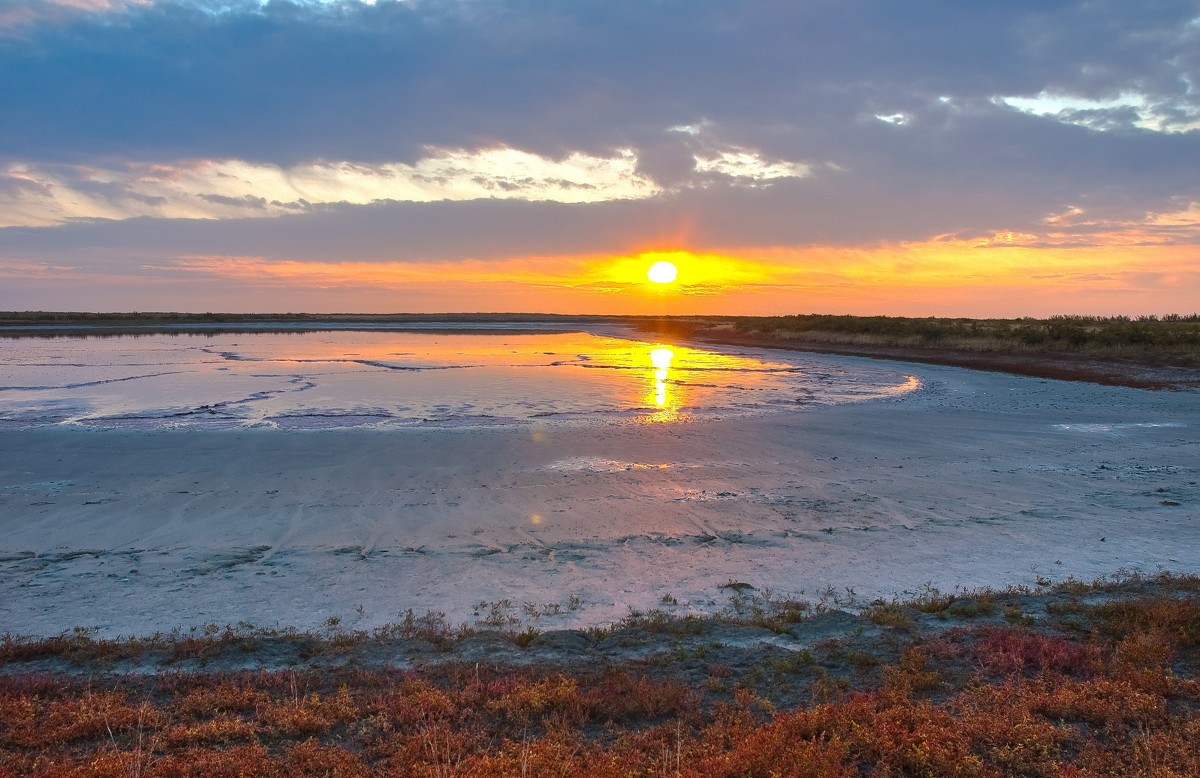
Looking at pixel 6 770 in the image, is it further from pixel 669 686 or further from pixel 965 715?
pixel 965 715

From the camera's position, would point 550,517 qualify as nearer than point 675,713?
No

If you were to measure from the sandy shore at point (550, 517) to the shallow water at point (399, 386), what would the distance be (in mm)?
2672

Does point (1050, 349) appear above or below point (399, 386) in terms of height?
above

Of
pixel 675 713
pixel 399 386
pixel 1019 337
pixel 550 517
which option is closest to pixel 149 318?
pixel 399 386

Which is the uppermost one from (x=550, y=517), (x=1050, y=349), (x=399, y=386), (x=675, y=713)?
(x=1050, y=349)

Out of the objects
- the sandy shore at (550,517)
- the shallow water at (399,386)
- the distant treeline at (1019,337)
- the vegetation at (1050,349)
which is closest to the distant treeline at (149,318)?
the shallow water at (399,386)

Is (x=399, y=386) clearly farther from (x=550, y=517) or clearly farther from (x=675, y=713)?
(x=675, y=713)

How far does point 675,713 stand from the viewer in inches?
229

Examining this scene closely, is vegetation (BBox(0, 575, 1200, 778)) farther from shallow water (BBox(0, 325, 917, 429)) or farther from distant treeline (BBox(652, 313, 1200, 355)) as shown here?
distant treeline (BBox(652, 313, 1200, 355))

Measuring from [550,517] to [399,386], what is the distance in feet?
62.4

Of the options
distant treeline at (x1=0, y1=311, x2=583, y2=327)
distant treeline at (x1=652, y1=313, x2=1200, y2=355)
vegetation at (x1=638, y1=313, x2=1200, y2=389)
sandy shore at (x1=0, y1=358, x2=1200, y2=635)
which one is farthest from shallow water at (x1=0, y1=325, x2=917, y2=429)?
distant treeline at (x1=0, y1=311, x2=583, y2=327)

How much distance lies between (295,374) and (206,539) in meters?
25.3

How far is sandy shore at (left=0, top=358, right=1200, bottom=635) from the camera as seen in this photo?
879 centimetres

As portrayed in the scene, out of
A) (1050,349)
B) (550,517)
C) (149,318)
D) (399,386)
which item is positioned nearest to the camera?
(550,517)
